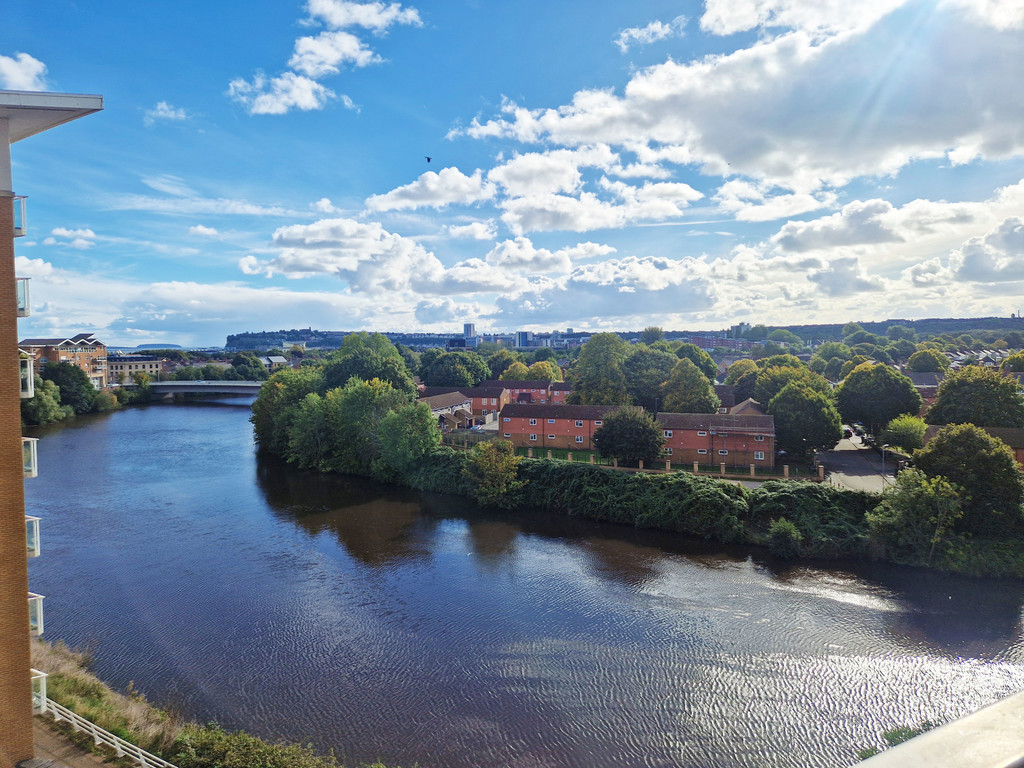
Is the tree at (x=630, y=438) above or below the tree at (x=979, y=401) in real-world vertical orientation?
below

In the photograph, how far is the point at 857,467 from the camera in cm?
3127

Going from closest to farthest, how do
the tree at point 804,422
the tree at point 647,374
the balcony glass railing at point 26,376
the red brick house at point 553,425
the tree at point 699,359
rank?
the balcony glass railing at point 26,376, the tree at point 804,422, the red brick house at point 553,425, the tree at point 647,374, the tree at point 699,359

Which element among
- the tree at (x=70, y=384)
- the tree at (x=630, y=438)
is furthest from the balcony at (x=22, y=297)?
the tree at (x=70, y=384)

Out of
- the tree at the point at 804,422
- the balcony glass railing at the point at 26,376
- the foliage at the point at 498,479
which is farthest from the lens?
the tree at the point at 804,422

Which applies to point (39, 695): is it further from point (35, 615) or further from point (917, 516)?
point (917, 516)

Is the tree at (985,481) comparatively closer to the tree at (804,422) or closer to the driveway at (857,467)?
the driveway at (857,467)

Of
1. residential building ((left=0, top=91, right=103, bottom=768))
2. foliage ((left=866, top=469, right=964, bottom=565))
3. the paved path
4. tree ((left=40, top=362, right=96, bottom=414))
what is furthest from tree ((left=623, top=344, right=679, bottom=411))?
tree ((left=40, top=362, right=96, bottom=414))

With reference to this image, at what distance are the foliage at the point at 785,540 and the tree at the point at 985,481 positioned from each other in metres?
5.48

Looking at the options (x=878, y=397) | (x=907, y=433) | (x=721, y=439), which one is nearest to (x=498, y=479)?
(x=721, y=439)

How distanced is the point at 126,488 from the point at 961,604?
3720 cm

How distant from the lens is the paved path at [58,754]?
29.5ft

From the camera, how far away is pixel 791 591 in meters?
19.3

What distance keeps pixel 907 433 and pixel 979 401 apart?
422cm

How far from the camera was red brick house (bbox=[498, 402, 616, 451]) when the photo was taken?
36.6 m
